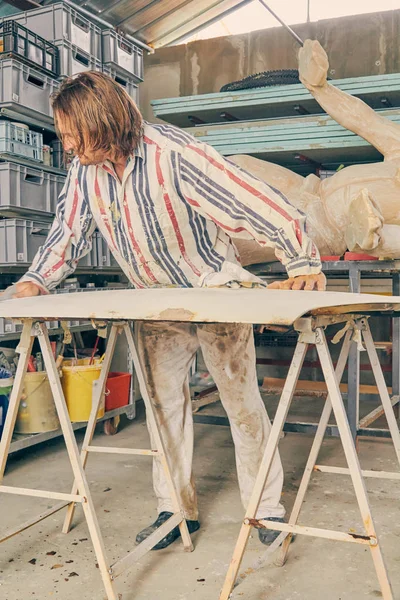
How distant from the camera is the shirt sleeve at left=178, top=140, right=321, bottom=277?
1.84 m

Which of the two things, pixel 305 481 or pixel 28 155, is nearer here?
pixel 305 481

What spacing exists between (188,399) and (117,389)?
1.51 m

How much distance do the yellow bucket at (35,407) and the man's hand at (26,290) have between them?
1.20m

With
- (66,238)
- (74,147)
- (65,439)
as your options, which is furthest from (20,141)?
(65,439)

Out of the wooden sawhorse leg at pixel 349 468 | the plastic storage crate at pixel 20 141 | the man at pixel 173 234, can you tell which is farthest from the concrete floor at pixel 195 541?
the plastic storage crate at pixel 20 141

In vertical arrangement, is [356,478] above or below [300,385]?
above

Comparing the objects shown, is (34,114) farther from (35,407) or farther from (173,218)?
(173,218)

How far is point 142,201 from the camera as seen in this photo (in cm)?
201

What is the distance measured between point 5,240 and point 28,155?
461 millimetres

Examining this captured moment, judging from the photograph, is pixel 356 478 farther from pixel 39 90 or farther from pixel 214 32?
pixel 214 32

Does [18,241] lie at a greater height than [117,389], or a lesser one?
greater

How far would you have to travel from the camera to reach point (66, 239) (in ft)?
7.11

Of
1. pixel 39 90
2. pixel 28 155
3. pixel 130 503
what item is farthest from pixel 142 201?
pixel 39 90

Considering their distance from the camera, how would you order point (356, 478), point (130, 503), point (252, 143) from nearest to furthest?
point (356, 478) < point (130, 503) < point (252, 143)
